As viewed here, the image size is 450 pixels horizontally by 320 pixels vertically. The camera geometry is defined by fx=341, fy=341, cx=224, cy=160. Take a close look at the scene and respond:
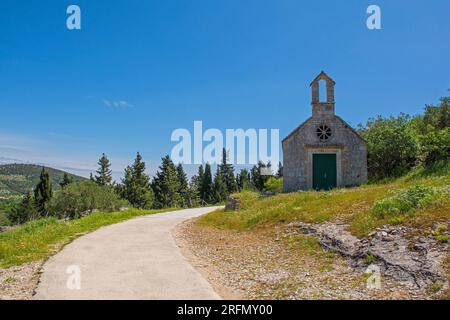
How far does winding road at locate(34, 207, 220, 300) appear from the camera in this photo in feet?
20.9

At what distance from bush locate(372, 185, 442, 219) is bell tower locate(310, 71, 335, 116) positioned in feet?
48.0

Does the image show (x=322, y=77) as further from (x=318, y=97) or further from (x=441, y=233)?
(x=441, y=233)

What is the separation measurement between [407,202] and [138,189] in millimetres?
67123

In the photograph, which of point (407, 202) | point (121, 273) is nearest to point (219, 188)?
point (407, 202)

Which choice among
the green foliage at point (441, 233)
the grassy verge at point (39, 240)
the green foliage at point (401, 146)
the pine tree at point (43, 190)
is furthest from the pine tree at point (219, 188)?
the green foliage at point (441, 233)

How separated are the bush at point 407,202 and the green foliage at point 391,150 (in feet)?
51.8

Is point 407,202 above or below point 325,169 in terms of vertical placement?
below

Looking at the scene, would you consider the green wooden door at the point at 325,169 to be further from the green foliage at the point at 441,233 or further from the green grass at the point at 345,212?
the green foliage at the point at 441,233

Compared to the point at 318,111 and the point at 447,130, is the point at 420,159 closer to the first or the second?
the point at 447,130

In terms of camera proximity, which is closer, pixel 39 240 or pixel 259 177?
pixel 39 240

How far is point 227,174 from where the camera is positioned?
89062 millimetres

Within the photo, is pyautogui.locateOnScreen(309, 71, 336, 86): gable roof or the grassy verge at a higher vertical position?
pyautogui.locateOnScreen(309, 71, 336, 86): gable roof

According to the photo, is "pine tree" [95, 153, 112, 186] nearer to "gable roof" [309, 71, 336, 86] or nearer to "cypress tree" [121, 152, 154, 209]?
"cypress tree" [121, 152, 154, 209]

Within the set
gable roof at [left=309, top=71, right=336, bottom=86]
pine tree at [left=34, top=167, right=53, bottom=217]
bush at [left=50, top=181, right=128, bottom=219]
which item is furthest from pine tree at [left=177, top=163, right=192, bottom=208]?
gable roof at [left=309, top=71, right=336, bottom=86]
